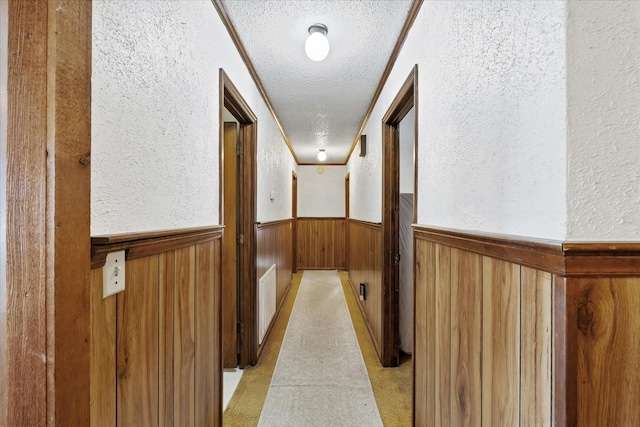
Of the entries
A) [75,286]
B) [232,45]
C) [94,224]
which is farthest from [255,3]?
[75,286]

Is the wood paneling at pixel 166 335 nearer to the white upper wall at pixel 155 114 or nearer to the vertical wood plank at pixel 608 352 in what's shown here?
the white upper wall at pixel 155 114

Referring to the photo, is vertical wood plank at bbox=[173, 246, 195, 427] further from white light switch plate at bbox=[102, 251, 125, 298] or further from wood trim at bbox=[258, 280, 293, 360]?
wood trim at bbox=[258, 280, 293, 360]

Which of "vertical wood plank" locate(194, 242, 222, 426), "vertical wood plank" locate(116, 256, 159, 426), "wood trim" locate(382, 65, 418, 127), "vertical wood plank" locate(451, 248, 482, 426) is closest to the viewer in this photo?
"vertical wood plank" locate(116, 256, 159, 426)

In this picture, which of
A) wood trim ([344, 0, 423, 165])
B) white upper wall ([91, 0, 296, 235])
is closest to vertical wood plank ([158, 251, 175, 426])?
white upper wall ([91, 0, 296, 235])

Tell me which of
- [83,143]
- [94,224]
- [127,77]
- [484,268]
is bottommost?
[484,268]

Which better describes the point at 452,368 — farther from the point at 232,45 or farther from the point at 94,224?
the point at 232,45

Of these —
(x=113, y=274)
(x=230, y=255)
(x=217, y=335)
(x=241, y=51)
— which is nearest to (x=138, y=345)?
(x=113, y=274)

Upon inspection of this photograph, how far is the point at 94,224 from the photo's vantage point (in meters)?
0.73

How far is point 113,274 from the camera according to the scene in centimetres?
80

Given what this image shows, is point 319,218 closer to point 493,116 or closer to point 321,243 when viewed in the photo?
point 321,243

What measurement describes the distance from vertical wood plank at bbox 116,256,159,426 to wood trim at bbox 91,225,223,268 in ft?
0.11

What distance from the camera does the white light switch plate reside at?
771 mm

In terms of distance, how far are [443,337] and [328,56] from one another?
1.88m

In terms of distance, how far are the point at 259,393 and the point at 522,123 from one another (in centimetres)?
211
